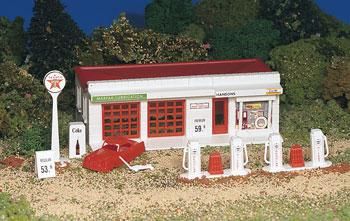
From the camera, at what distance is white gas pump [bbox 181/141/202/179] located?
93.9ft

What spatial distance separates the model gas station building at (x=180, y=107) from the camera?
102 feet

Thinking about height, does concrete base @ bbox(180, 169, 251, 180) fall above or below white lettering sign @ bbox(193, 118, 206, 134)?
below

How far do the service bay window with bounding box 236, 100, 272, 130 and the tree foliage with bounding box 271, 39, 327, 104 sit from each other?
9.75ft

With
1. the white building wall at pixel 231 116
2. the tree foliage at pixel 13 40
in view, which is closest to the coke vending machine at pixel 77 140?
the white building wall at pixel 231 116

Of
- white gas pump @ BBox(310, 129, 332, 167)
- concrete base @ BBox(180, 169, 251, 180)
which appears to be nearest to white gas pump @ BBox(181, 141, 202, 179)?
concrete base @ BBox(180, 169, 251, 180)

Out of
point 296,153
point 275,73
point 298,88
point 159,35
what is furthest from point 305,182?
point 159,35

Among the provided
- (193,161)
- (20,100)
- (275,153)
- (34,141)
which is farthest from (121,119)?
(275,153)

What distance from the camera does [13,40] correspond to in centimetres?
3612

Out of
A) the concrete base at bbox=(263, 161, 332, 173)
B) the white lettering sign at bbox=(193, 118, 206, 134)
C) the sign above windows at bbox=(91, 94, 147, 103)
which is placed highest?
the sign above windows at bbox=(91, 94, 147, 103)

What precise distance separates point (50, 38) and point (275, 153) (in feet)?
28.0

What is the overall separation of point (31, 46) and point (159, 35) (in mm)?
3684

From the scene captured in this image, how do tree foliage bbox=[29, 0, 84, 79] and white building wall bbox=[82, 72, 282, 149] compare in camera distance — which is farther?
tree foliage bbox=[29, 0, 84, 79]

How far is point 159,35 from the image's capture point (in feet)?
118

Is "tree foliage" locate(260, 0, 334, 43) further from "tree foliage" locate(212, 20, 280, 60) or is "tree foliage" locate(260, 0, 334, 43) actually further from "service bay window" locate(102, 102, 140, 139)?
"service bay window" locate(102, 102, 140, 139)
